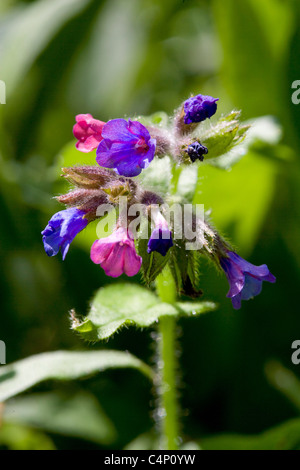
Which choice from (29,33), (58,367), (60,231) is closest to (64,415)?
(58,367)

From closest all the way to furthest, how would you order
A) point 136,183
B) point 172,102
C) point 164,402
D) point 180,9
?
point 136,183
point 164,402
point 172,102
point 180,9

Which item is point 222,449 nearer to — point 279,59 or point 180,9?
point 279,59

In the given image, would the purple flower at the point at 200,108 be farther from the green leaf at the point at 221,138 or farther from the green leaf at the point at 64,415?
the green leaf at the point at 64,415

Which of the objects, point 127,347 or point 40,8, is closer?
point 127,347

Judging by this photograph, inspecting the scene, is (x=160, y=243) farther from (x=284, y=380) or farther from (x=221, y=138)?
(x=284, y=380)

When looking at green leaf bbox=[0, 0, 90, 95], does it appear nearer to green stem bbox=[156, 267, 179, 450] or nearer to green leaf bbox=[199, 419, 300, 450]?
green stem bbox=[156, 267, 179, 450]

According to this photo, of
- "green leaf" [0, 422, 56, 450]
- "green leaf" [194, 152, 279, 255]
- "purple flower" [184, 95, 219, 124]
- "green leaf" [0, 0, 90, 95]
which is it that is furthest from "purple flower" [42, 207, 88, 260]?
"green leaf" [0, 0, 90, 95]
